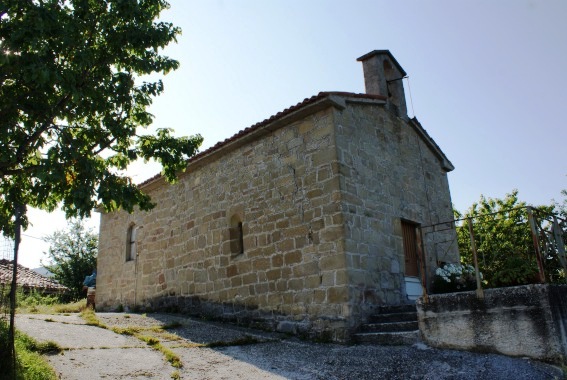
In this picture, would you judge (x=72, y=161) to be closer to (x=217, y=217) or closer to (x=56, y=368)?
(x=56, y=368)

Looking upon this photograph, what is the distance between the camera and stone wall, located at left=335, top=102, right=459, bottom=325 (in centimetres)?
811

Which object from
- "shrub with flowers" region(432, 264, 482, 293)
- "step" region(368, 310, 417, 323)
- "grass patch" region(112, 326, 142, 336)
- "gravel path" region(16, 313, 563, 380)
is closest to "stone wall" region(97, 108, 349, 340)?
"step" region(368, 310, 417, 323)

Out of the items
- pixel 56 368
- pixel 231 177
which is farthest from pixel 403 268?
pixel 56 368

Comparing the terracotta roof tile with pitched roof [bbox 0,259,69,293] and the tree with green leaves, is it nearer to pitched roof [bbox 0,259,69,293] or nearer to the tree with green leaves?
the tree with green leaves

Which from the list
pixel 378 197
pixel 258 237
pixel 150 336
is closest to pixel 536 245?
pixel 378 197

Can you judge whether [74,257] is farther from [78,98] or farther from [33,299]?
[78,98]

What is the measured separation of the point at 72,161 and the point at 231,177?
4.74 m

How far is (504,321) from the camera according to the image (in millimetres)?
6195

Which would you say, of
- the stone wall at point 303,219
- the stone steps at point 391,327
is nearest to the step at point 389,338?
the stone steps at point 391,327

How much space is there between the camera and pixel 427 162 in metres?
11.6

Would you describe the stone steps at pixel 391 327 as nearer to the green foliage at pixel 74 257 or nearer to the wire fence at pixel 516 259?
the wire fence at pixel 516 259

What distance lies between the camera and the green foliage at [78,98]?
532 centimetres

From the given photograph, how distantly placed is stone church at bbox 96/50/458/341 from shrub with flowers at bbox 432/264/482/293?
0.33m

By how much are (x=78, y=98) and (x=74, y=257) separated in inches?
747
